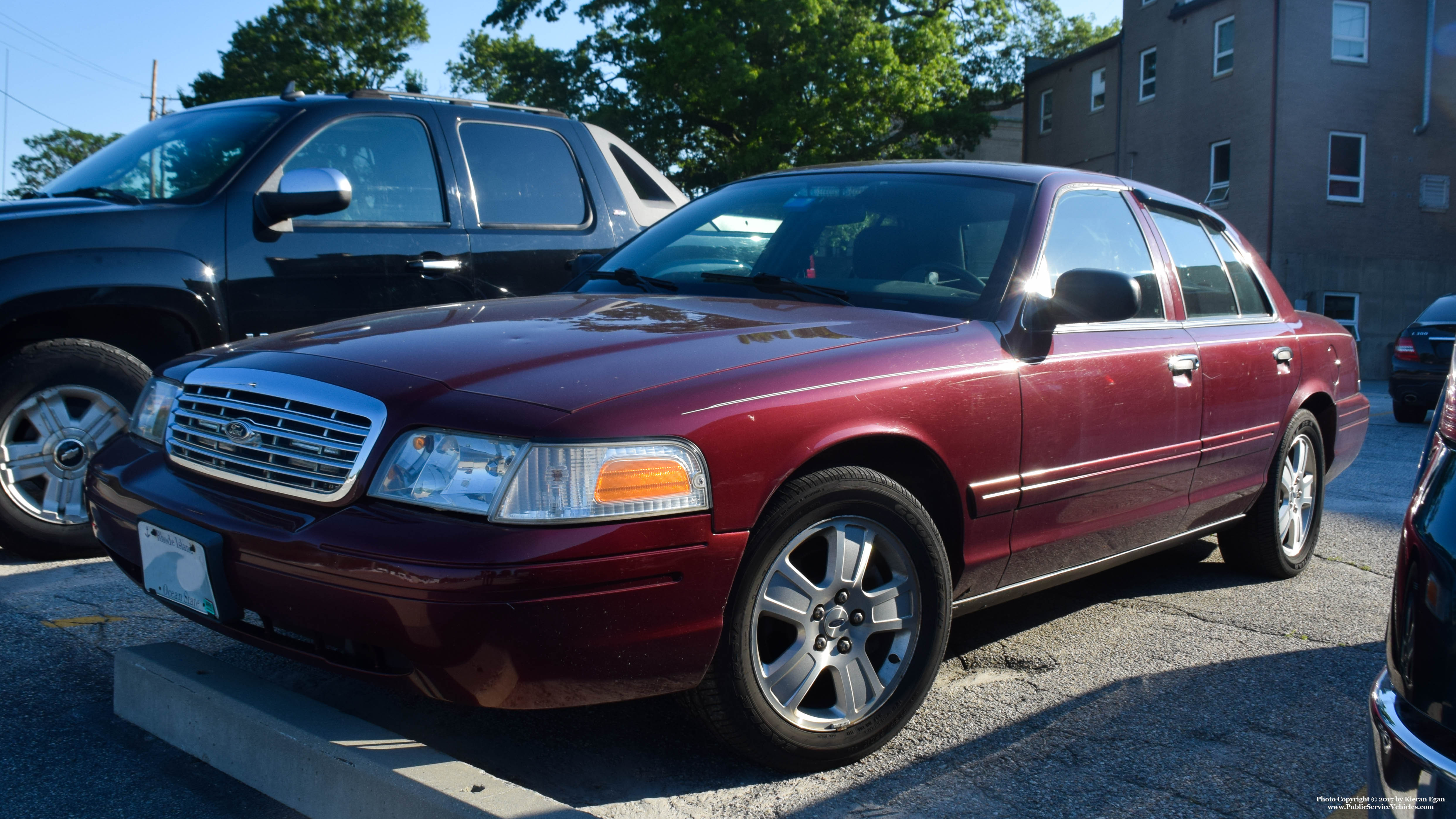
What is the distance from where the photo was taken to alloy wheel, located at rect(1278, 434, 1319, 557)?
471 centimetres

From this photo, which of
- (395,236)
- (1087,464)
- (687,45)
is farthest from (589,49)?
(1087,464)

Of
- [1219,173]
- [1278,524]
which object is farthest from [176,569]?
[1219,173]

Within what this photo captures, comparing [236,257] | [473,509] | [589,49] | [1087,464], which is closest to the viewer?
[473,509]

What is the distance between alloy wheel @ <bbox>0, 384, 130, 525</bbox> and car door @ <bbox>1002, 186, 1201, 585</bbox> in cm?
329

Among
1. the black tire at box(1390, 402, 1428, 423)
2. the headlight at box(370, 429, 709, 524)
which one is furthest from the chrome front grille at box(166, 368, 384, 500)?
the black tire at box(1390, 402, 1428, 423)

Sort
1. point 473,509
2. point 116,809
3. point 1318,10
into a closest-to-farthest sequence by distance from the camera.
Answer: point 473,509 → point 116,809 → point 1318,10

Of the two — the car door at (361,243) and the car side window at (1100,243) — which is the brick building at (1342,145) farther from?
the car door at (361,243)

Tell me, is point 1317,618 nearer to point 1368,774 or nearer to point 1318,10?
point 1368,774

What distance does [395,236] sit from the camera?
5.12 meters

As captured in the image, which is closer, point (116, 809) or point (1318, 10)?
point (116, 809)

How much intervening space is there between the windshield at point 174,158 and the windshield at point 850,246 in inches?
74.5

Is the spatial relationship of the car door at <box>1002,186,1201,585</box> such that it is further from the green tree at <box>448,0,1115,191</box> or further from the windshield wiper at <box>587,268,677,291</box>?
the green tree at <box>448,0,1115,191</box>

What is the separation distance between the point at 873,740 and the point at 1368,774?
1279 mm

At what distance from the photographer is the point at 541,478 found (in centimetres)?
226
